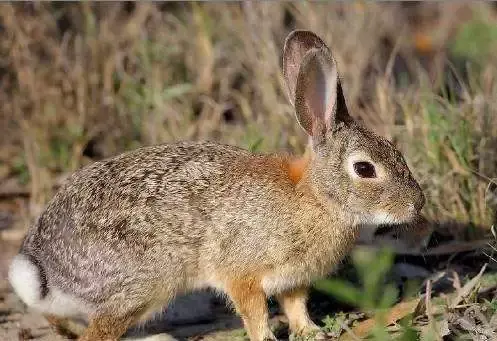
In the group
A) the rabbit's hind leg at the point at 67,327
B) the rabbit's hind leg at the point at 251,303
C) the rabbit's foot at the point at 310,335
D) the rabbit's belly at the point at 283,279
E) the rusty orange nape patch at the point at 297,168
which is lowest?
the rabbit's hind leg at the point at 67,327

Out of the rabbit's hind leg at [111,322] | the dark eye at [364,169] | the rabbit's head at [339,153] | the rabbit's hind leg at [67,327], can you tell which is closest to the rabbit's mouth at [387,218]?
the rabbit's head at [339,153]

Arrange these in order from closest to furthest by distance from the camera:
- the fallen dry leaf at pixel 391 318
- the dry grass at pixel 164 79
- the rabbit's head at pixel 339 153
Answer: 1. the rabbit's head at pixel 339 153
2. the fallen dry leaf at pixel 391 318
3. the dry grass at pixel 164 79

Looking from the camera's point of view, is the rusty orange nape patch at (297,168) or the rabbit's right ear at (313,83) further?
the rusty orange nape patch at (297,168)

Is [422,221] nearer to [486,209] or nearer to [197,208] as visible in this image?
[486,209]

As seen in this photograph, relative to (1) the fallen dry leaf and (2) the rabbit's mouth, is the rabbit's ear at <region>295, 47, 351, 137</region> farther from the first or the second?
(1) the fallen dry leaf

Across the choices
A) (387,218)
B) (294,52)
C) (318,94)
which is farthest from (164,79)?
(387,218)

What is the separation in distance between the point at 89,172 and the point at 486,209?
222 centimetres

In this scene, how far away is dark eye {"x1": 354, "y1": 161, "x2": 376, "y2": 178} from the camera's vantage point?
482 cm

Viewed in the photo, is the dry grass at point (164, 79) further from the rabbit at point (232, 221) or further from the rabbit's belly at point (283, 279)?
the rabbit's belly at point (283, 279)

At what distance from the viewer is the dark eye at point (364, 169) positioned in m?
4.82

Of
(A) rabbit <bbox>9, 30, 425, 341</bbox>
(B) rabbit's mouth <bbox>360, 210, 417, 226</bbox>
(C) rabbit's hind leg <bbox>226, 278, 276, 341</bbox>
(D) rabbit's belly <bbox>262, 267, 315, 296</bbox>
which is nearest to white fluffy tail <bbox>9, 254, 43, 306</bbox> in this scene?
(A) rabbit <bbox>9, 30, 425, 341</bbox>

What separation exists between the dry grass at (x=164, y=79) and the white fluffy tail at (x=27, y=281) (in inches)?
66.2

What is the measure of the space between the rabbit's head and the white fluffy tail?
1.43m

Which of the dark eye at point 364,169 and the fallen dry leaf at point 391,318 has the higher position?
the dark eye at point 364,169
